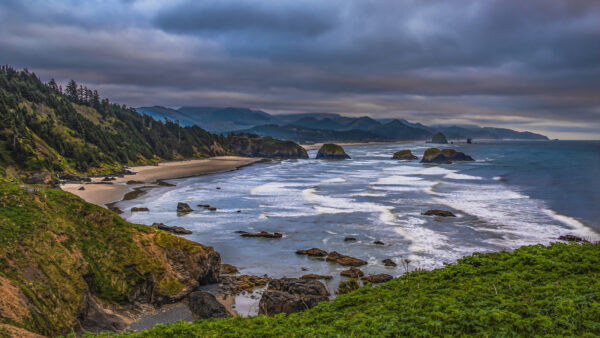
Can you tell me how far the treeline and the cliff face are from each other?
54.8 m

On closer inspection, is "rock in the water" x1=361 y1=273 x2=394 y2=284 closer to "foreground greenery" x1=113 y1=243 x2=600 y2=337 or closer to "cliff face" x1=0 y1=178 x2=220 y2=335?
"foreground greenery" x1=113 y1=243 x2=600 y2=337

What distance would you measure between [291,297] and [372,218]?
2658 cm

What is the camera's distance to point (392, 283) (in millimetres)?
17094

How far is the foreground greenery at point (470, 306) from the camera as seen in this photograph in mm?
10281

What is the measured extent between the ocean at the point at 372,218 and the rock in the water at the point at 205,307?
7.43 metres

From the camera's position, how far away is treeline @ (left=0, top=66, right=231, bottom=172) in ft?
238

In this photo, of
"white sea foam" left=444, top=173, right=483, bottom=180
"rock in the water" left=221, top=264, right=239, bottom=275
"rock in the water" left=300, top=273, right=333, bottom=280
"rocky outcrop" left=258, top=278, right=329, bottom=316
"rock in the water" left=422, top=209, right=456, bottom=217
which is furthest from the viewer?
"white sea foam" left=444, top=173, right=483, bottom=180

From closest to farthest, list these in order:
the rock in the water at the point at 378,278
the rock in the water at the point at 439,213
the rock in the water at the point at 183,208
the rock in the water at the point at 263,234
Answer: the rock in the water at the point at 378,278 → the rock in the water at the point at 263,234 → the rock in the water at the point at 439,213 → the rock in the water at the point at 183,208

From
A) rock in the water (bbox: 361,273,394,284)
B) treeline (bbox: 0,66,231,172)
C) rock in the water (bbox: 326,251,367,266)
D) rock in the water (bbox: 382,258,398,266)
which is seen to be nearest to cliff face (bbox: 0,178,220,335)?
rock in the water (bbox: 326,251,367,266)

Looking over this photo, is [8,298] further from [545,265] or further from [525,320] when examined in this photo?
[545,265]

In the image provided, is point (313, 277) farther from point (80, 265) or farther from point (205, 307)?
point (80, 265)

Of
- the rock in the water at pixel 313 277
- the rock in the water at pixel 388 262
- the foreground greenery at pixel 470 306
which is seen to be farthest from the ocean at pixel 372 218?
the foreground greenery at pixel 470 306

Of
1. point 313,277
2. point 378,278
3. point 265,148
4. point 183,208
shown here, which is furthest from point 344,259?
point 265,148

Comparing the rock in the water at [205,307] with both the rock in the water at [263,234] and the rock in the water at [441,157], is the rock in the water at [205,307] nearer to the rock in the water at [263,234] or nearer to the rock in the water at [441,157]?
the rock in the water at [263,234]
